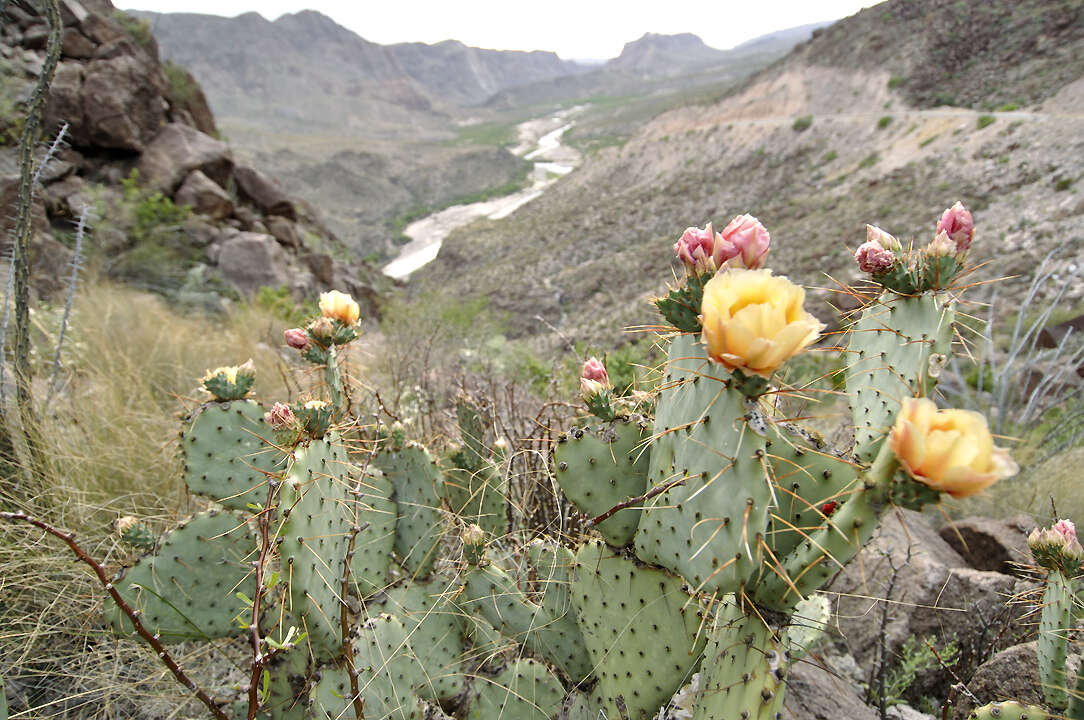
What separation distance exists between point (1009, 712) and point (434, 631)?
154 centimetres

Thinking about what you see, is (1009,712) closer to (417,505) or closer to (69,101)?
(417,505)

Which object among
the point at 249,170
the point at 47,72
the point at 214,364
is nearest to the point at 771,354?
the point at 47,72

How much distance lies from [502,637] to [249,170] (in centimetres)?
1299

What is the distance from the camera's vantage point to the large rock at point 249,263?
8852 millimetres

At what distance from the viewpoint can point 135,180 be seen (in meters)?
9.03

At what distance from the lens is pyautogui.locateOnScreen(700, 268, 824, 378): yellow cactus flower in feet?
2.76

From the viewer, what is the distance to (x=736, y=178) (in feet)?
81.6

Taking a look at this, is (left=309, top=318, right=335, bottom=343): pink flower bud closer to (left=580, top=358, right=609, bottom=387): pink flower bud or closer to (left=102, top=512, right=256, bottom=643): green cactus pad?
(left=102, top=512, right=256, bottom=643): green cactus pad

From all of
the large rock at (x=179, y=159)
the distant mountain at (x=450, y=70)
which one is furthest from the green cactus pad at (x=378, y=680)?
the distant mountain at (x=450, y=70)

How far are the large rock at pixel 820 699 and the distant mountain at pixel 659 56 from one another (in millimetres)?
168643

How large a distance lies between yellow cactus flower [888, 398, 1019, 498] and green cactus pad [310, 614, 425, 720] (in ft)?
4.74

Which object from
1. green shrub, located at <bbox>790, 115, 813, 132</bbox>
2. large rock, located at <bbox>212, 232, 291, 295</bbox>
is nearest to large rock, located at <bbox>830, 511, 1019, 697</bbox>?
large rock, located at <bbox>212, 232, 291, 295</bbox>

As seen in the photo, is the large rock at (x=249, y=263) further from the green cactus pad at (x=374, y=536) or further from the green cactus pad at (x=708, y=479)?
the green cactus pad at (x=708, y=479)

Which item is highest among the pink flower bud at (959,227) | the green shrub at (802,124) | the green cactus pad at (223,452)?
the green shrub at (802,124)
